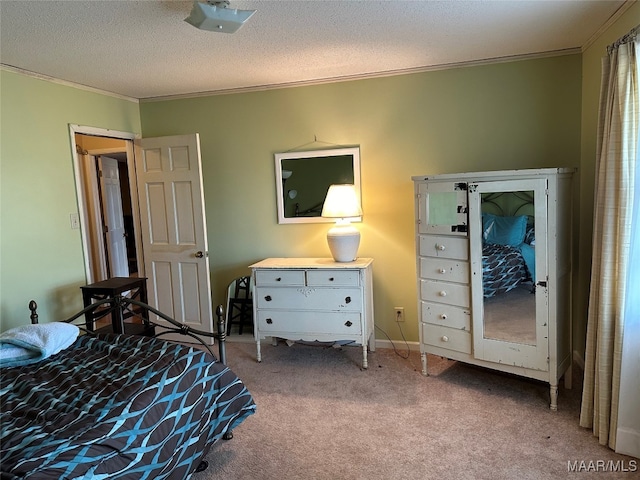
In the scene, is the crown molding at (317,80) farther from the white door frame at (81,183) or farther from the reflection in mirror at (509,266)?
the reflection in mirror at (509,266)

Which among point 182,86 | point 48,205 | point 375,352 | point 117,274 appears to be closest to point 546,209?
point 375,352

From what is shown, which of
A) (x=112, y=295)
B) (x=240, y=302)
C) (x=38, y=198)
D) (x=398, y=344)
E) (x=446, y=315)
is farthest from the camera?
(x=240, y=302)

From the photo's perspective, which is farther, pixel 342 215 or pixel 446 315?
pixel 342 215

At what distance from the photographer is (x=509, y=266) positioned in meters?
2.74

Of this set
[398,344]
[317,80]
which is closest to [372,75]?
[317,80]

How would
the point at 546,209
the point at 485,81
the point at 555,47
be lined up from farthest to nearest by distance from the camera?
1. the point at 485,81
2. the point at 555,47
3. the point at 546,209

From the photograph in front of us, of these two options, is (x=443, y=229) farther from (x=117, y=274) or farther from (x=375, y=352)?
(x=117, y=274)

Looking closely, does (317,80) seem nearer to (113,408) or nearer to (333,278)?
(333,278)

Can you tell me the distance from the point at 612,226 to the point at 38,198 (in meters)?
3.63

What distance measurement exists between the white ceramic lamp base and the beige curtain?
5.41 feet

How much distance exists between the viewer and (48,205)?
128 inches

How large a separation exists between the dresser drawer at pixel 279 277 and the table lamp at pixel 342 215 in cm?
33

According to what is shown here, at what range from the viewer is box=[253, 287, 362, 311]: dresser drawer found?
3.35 metres

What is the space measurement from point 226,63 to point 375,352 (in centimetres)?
257
